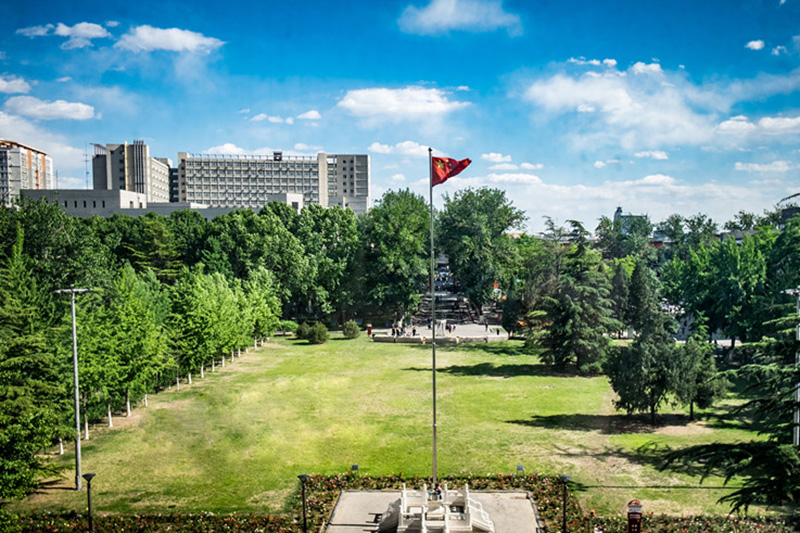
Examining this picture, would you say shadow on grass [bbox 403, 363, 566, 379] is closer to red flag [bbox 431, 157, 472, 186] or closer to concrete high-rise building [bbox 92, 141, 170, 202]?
red flag [bbox 431, 157, 472, 186]

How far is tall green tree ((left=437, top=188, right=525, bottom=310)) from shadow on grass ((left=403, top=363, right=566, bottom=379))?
2280cm

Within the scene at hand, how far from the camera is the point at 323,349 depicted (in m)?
53.7

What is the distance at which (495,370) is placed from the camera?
43594 mm

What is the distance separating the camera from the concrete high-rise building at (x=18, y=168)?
153125mm

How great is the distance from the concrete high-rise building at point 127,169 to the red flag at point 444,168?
425ft

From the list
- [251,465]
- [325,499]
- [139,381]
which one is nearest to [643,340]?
[325,499]

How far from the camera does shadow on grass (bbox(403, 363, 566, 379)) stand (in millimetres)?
42219

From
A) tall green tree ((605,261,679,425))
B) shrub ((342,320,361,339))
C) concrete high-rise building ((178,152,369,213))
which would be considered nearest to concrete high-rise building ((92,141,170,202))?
concrete high-rise building ((178,152,369,213))

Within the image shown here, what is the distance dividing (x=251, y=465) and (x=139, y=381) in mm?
10118

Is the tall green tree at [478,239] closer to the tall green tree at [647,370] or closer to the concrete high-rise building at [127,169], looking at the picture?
the tall green tree at [647,370]

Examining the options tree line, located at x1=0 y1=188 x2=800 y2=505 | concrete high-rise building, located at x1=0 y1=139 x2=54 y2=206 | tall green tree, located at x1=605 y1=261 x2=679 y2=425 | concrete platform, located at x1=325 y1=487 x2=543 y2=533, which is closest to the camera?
concrete platform, located at x1=325 y1=487 x2=543 y2=533

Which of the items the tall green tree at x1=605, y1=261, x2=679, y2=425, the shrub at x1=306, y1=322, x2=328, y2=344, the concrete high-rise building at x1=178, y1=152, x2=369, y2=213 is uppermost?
the concrete high-rise building at x1=178, y1=152, x2=369, y2=213

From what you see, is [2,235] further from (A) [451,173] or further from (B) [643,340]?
(B) [643,340]

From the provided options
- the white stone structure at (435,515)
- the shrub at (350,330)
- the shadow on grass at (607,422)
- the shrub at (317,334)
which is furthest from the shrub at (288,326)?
the white stone structure at (435,515)
